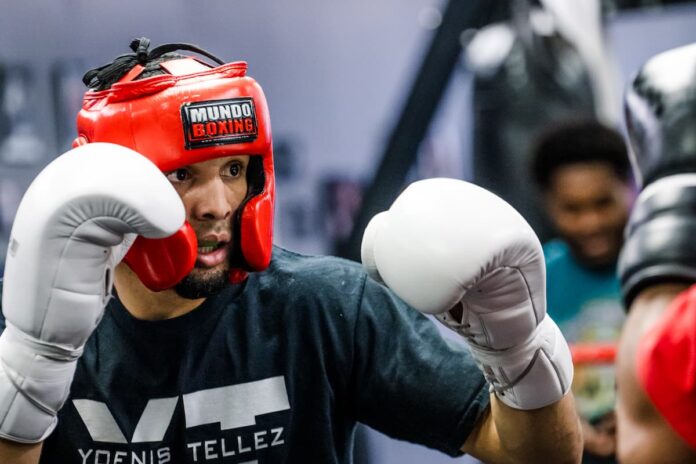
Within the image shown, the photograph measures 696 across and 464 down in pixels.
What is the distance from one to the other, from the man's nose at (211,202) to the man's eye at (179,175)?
29 mm

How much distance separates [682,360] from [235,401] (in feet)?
2.82

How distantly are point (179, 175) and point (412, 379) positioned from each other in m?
0.50

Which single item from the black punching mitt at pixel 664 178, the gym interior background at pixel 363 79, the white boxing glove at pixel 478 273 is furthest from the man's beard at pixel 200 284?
the gym interior background at pixel 363 79

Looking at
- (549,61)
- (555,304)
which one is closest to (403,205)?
(555,304)

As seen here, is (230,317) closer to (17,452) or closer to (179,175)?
(179,175)

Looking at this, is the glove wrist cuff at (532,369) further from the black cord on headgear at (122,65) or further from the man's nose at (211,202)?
the black cord on headgear at (122,65)

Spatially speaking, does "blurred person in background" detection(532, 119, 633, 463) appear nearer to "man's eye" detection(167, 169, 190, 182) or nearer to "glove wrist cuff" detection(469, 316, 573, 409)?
"glove wrist cuff" detection(469, 316, 573, 409)

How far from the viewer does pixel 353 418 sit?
6.30 feet

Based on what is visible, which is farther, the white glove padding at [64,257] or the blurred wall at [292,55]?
the blurred wall at [292,55]

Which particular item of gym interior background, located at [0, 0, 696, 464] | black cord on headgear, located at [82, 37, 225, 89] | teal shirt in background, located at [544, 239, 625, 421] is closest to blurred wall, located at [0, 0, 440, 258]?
gym interior background, located at [0, 0, 696, 464]

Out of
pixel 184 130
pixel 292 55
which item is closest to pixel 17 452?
pixel 184 130

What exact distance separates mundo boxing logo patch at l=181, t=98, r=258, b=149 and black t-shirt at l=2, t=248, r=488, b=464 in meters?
0.28

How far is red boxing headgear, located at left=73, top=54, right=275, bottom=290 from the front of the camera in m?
1.68

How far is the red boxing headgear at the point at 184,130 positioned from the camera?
1680 millimetres
